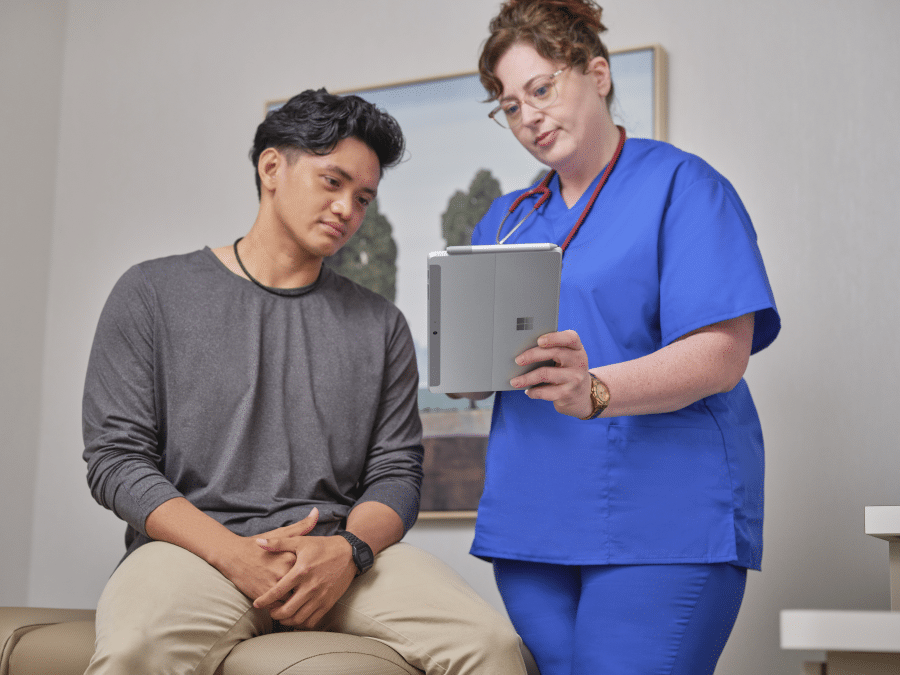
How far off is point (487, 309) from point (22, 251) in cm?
172

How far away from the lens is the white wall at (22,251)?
85.0 inches

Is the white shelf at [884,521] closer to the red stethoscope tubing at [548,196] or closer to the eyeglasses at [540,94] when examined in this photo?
the red stethoscope tubing at [548,196]

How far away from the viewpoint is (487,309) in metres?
1.00

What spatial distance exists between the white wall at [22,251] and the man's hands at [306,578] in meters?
1.29

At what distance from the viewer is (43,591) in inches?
85.7

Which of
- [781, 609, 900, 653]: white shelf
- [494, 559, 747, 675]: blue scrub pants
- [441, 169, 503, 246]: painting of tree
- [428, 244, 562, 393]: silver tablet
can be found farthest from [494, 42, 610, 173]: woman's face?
[781, 609, 900, 653]: white shelf

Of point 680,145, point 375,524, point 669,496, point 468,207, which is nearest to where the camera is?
point 669,496

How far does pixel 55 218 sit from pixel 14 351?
397mm

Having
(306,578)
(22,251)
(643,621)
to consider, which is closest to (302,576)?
(306,578)

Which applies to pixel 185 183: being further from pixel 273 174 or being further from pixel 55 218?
pixel 273 174

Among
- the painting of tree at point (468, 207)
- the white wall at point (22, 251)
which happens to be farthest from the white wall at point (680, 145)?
the painting of tree at point (468, 207)

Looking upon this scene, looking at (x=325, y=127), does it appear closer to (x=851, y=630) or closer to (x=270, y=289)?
(x=270, y=289)

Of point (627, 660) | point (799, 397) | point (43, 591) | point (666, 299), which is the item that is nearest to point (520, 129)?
point (666, 299)

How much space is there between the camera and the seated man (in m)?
1.13
